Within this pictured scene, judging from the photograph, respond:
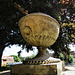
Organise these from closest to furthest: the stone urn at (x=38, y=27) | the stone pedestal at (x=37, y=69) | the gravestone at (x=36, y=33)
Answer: the stone pedestal at (x=37, y=69), the gravestone at (x=36, y=33), the stone urn at (x=38, y=27)

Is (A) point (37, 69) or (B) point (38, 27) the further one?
(B) point (38, 27)

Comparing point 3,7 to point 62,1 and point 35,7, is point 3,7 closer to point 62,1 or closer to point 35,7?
point 35,7

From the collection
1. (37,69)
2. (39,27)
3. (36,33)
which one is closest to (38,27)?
(39,27)

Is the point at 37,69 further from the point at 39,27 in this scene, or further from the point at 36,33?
the point at 39,27

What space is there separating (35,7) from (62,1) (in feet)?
4.64

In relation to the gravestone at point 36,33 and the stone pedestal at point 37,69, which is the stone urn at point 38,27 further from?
the stone pedestal at point 37,69

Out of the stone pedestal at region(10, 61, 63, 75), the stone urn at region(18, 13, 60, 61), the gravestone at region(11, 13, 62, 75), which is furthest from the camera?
the stone urn at region(18, 13, 60, 61)

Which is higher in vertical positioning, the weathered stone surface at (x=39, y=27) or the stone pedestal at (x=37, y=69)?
the weathered stone surface at (x=39, y=27)

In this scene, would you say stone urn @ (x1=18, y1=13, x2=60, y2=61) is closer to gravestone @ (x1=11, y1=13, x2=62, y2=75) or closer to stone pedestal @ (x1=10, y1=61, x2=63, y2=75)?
gravestone @ (x1=11, y1=13, x2=62, y2=75)

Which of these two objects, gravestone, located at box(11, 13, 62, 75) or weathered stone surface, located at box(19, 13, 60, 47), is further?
weathered stone surface, located at box(19, 13, 60, 47)

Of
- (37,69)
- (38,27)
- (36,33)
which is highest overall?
(38,27)

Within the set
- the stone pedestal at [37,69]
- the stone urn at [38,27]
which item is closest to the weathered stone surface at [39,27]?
the stone urn at [38,27]

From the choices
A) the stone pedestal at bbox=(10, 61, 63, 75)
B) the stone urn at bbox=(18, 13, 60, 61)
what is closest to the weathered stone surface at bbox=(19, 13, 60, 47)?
the stone urn at bbox=(18, 13, 60, 61)

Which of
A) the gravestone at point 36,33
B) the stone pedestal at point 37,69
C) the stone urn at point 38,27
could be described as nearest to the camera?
the stone pedestal at point 37,69
